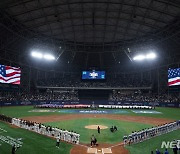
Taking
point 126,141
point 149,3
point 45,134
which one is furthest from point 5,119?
point 149,3

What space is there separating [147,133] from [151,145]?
2986 mm

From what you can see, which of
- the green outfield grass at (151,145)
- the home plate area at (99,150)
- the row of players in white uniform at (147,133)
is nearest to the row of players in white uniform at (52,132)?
the home plate area at (99,150)

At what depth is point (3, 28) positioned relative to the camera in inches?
1928

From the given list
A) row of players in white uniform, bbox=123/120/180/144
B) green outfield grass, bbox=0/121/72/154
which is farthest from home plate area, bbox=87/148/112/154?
row of players in white uniform, bbox=123/120/180/144

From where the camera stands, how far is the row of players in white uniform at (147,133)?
21.1 meters

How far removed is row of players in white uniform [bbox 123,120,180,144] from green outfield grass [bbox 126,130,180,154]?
2.55 feet

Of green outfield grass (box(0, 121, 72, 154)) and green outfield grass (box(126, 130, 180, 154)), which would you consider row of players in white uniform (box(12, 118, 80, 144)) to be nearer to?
green outfield grass (box(0, 121, 72, 154))

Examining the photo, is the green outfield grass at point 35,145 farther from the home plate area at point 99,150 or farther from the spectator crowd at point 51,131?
the home plate area at point 99,150

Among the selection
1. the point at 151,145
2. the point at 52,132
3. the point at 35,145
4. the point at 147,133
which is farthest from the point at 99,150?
the point at 52,132

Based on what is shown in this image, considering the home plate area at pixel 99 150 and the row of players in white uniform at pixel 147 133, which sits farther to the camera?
the row of players in white uniform at pixel 147 133

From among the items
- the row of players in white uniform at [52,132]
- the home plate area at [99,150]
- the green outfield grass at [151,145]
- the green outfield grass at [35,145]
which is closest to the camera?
the home plate area at [99,150]

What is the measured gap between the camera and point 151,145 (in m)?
20.0

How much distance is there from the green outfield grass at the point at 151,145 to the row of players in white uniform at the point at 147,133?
30.6 inches

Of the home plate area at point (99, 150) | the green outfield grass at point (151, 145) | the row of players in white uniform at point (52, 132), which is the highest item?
the row of players in white uniform at point (52, 132)
